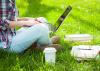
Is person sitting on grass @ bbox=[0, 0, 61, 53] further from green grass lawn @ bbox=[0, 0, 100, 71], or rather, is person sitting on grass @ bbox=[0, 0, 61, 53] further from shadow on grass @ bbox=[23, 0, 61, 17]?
shadow on grass @ bbox=[23, 0, 61, 17]

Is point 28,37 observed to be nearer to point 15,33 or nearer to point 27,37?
point 27,37

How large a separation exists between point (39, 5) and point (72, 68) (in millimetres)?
4199

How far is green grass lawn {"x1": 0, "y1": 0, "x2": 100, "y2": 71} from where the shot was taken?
16.1 feet

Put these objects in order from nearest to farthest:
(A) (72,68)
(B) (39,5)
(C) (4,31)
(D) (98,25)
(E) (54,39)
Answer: (A) (72,68), (C) (4,31), (E) (54,39), (D) (98,25), (B) (39,5)

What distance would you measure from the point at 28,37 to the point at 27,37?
13 millimetres

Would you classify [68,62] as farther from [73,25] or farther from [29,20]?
[73,25]

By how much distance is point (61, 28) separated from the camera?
7215 millimetres

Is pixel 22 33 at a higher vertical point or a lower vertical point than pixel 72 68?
higher

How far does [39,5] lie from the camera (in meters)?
8.88

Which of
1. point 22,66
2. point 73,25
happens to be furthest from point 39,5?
point 22,66

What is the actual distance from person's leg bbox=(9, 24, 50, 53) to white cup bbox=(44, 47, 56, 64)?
20.9 inches

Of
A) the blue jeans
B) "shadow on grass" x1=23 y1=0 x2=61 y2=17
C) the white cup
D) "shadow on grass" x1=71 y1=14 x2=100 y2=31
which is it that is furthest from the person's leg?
"shadow on grass" x1=23 y1=0 x2=61 y2=17

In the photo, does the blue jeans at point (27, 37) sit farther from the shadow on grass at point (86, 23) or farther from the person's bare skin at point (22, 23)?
the shadow on grass at point (86, 23)

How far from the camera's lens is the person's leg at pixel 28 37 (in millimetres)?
5398
